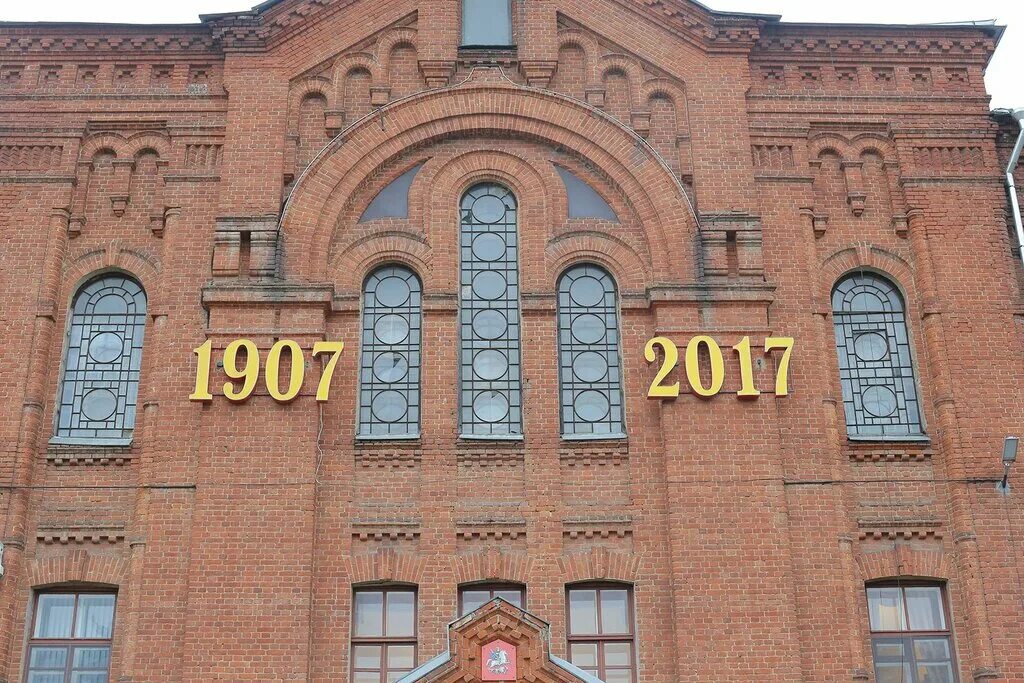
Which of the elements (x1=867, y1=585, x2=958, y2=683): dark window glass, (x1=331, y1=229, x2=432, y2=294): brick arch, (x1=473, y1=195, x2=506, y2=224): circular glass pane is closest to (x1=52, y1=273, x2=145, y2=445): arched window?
(x1=331, y1=229, x2=432, y2=294): brick arch

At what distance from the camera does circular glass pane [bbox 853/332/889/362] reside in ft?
65.4

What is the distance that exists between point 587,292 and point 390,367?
130 inches

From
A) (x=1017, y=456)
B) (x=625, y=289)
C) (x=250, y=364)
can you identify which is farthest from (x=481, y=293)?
(x=1017, y=456)

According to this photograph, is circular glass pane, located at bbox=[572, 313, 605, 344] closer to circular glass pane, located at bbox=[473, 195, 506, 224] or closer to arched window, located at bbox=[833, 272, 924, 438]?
circular glass pane, located at bbox=[473, 195, 506, 224]

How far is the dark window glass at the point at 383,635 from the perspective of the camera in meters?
17.7

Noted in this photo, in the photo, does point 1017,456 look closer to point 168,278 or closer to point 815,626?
point 815,626

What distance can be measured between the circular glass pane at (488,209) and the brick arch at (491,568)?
5481 mm

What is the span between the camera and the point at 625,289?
19.9m

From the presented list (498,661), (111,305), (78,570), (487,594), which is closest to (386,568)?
(487,594)

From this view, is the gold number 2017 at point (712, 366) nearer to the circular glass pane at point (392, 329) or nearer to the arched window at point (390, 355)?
the arched window at point (390, 355)

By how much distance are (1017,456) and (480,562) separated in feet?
26.3

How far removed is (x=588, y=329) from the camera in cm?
1984

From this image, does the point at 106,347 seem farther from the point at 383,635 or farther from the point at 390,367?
the point at 383,635

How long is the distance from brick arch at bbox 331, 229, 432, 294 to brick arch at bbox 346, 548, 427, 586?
417 cm
